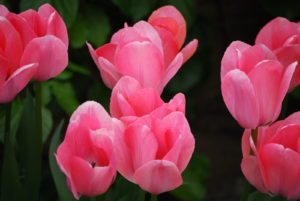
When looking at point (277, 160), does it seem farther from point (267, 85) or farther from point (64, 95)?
point (64, 95)

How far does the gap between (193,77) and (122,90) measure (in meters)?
0.98

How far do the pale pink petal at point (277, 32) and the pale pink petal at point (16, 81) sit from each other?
0.26 metres

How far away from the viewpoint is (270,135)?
1.86ft

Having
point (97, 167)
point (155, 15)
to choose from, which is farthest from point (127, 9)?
point (97, 167)

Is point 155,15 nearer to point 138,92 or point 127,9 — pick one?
point 138,92

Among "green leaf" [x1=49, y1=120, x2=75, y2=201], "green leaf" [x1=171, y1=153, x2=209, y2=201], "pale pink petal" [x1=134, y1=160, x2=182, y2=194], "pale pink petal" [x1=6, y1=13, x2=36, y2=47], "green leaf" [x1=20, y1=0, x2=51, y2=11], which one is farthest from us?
"green leaf" [x1=171, y1=153, x2=209, y2=201]

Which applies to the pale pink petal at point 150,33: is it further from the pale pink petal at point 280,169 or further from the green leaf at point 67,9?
the green leaf at point 67,9

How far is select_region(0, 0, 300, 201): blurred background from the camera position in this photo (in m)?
1.18

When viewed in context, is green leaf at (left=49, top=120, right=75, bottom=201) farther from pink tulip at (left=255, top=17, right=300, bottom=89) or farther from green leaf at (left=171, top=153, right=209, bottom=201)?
green leaf at (left=171, top=153, right=209, bottom=201)

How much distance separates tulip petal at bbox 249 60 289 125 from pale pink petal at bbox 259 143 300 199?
0.19ft

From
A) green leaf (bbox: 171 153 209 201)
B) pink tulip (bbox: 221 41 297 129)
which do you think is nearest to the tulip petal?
pink tulip (bbox: 221 41 297 129)

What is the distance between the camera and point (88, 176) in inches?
20.4

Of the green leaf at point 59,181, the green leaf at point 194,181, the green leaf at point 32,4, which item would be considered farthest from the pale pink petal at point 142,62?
the green leaf at point 194,181

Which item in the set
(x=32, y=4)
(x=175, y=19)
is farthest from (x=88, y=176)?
(x=32, y=4)
